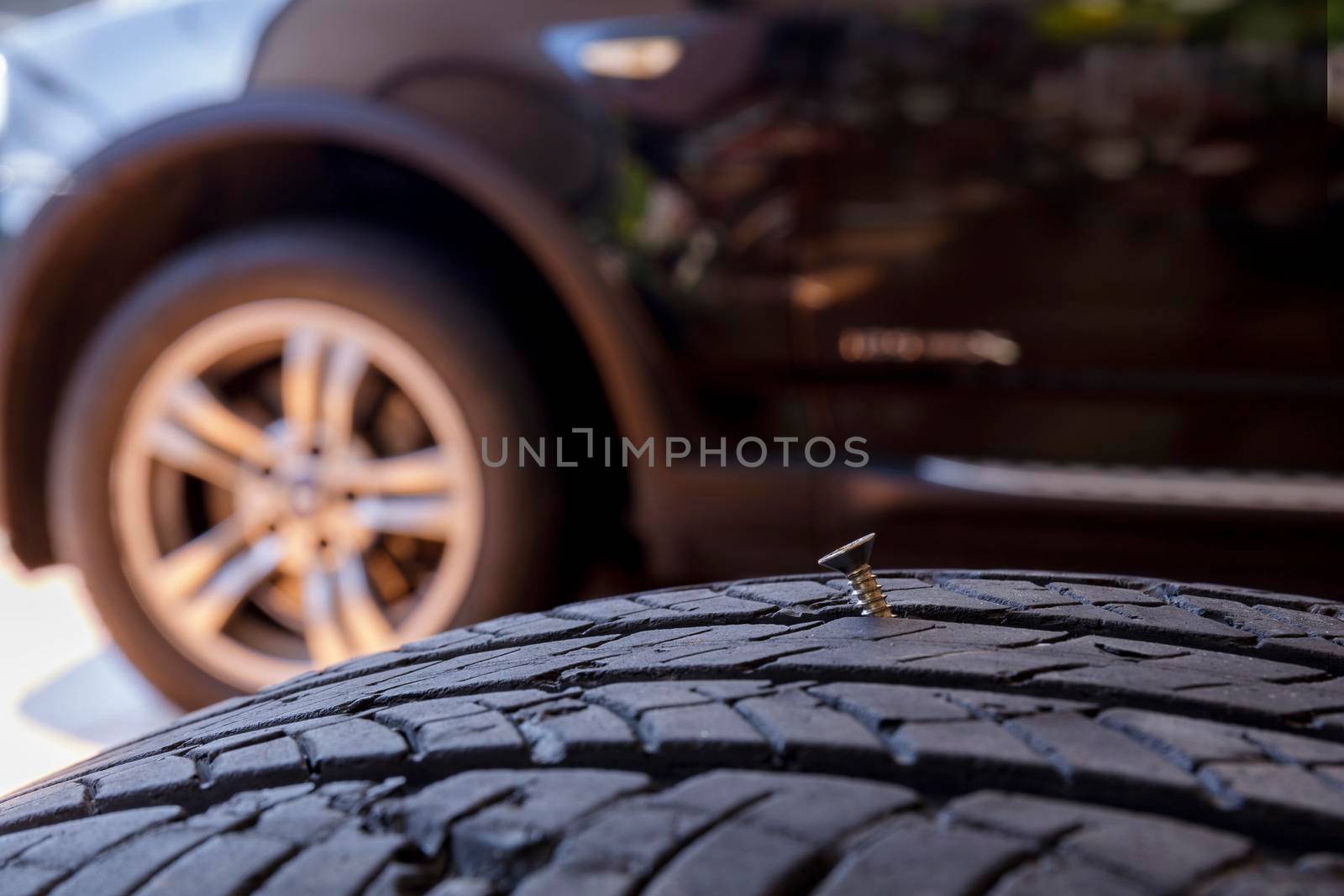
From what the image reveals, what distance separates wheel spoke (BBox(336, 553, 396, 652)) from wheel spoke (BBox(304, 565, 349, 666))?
0.02 metres

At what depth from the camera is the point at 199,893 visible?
2.19ft

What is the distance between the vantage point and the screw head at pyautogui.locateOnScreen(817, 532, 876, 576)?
35.0 inches

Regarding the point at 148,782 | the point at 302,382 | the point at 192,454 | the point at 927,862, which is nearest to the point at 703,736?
the point at 927,862

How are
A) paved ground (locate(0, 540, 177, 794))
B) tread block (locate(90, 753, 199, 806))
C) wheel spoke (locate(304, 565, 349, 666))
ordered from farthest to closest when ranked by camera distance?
paved ground (locate(0, 540, 177, 794)), wheel spoke (locate(304, 565, 349, 666)), tread block (locate(90, 753, 199, 806))

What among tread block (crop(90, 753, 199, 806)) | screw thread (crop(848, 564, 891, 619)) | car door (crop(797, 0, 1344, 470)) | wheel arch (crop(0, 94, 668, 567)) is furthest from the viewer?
wheel arch (crop(0, 94, 668, 567))

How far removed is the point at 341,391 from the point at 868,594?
1.33m

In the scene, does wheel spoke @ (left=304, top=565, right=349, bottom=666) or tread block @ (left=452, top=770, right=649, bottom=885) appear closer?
tread block @ (left=452, top=770, right=649, bottom=885)

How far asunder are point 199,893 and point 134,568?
1639 mm

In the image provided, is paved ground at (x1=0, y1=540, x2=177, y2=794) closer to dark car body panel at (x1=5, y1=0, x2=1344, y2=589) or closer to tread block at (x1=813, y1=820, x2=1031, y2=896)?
dark car body panel at (x1=5, y1=0, x2=1344, y2=589)

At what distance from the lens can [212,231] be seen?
2271mm

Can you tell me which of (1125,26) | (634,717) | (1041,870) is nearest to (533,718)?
(634,717)

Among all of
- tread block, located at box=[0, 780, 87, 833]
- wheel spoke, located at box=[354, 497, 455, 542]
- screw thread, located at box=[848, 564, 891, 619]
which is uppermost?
wheel spoke, located at box=[354, 497, 455, 542]

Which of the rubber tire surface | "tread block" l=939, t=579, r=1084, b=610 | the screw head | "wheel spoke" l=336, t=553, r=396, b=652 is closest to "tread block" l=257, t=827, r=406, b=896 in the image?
the rubber tire surface

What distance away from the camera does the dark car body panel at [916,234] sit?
1686 mm
